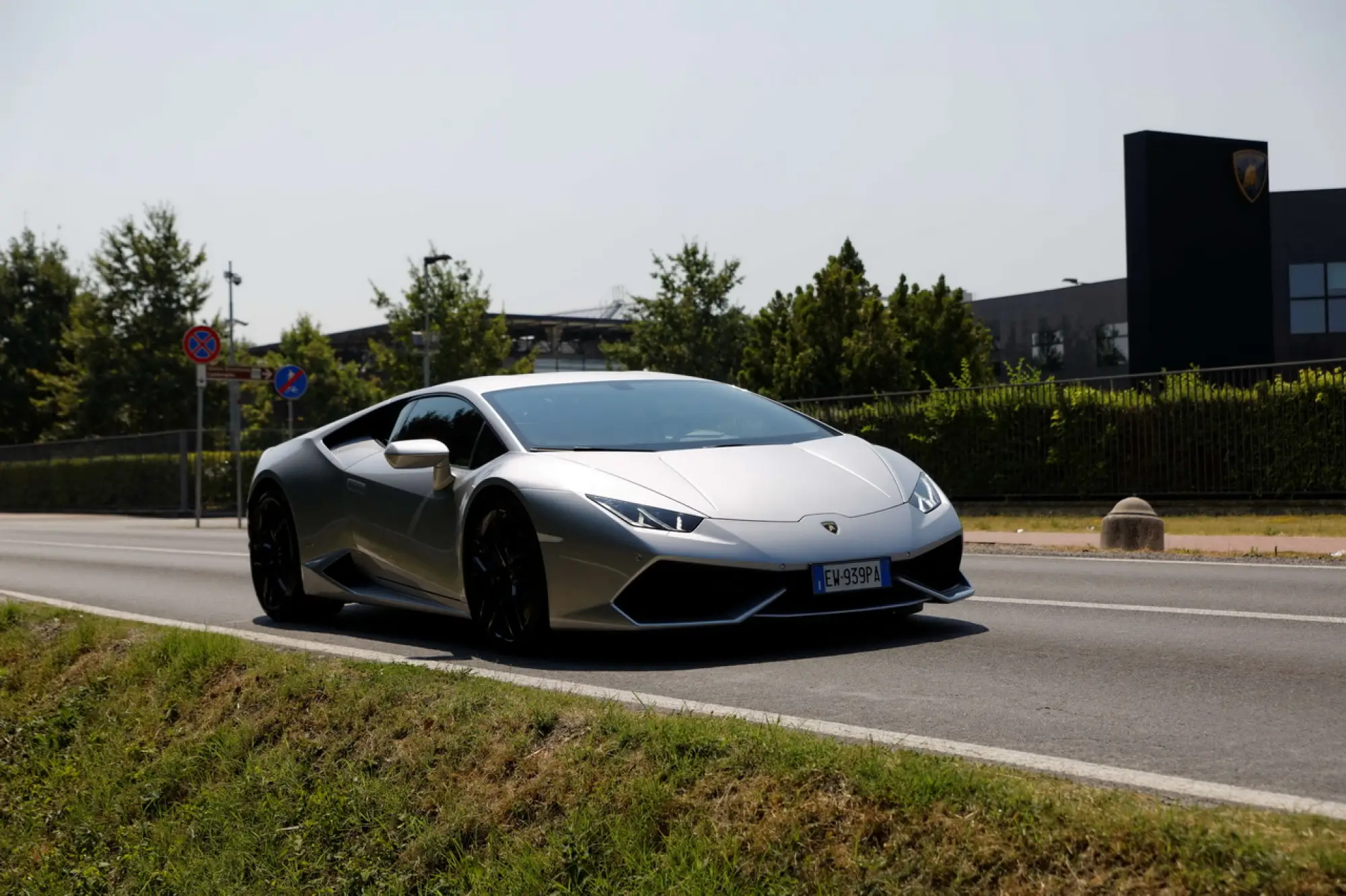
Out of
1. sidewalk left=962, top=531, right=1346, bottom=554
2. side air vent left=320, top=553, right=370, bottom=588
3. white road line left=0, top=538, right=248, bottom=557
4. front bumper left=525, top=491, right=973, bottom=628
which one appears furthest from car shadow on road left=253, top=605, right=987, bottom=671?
white road line left=0, top=538, right=248, bottom=557

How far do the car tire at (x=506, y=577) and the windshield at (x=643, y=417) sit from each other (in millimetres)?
443

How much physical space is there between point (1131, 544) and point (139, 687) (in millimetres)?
9970

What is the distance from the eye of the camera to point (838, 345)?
44.3m

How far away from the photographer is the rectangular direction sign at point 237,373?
3127 cm

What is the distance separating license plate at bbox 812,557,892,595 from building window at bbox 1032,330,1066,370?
164ft

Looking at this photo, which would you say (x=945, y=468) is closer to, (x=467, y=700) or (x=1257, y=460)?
(x=1257, y=460)

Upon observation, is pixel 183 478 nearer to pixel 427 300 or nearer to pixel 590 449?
pixel 427 300

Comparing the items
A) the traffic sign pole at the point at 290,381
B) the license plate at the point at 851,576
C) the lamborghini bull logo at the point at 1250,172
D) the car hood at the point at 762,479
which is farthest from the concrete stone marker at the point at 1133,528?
the traffic sign pole at the point at 290,381

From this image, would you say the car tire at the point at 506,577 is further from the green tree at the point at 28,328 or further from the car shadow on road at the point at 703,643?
the green tree at the point at 28,328

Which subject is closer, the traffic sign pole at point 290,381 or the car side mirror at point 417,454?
the car side mirror at point 417,454

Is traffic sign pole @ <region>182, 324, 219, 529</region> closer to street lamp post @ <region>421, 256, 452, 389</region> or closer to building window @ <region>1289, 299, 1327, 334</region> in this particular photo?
street lamp post @ <region>421, 256, 452, 389</region>

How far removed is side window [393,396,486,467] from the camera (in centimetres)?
795

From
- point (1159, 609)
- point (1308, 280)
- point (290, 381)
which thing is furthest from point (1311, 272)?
point (1159, 609)

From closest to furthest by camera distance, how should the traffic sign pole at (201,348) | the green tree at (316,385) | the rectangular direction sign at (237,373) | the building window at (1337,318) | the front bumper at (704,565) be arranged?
the front bumper at (704,565)
the traffic sign pole at (201,348)
the rectangular direction sign at (237,373)
the building window at (1337,318)
the green tree at (316,385)
